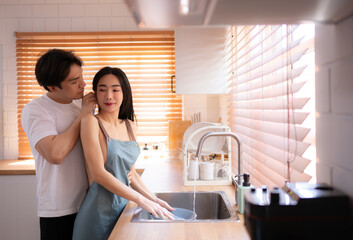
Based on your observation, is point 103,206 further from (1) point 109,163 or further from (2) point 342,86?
(2) point 342,86

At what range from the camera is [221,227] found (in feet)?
3.89

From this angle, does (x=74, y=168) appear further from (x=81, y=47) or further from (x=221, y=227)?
(x=81, y=47)

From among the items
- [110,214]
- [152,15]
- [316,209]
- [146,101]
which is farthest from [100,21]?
[316,209]

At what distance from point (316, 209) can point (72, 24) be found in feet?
10.7

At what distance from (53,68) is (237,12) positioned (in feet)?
3.85

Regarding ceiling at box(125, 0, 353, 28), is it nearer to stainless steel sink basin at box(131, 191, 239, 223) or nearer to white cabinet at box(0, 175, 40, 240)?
stainless steel sink basin at box(131, 191, 239, 223)

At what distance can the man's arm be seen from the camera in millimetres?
1431

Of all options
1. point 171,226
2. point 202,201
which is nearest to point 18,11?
point 202,201

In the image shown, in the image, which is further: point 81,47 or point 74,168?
point 81,47

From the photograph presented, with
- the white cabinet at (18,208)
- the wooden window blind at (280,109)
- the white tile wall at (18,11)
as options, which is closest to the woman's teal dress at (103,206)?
the wooden window blind at (280,109)

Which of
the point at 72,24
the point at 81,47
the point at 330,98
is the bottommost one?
the point at 330,98

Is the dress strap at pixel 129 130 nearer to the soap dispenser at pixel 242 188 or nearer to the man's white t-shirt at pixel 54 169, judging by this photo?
the man's white t-shirt at pixel 54 169

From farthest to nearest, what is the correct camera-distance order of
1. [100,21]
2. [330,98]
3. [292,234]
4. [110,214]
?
[100,21] < [110,214] < [330,98] < [292,234]

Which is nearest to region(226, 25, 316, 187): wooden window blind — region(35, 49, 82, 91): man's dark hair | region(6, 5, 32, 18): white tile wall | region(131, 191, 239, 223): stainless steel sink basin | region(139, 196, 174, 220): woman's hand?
region(131, 191, 239, 223): stainless steel sink basin
